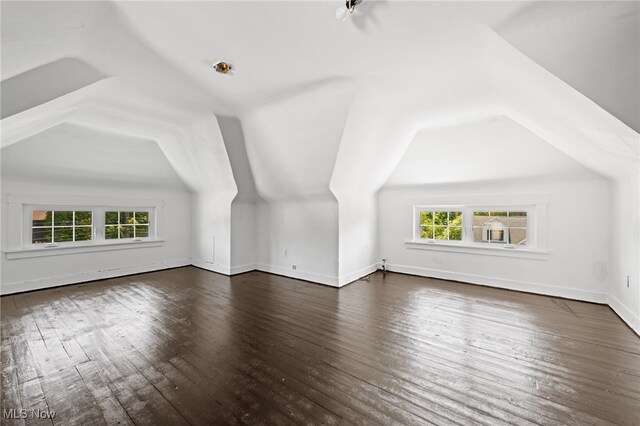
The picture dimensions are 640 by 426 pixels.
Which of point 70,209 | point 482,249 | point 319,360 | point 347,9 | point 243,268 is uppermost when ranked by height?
point 347,9

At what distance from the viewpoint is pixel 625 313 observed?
9.61 feet

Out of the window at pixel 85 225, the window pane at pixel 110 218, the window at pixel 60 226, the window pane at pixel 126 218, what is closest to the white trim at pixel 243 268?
the window at pixel 85 225

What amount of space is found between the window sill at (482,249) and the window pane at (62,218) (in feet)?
19.3

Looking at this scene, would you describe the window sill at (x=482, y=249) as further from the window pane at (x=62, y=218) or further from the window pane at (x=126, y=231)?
the window pane at (x=62, y=218)

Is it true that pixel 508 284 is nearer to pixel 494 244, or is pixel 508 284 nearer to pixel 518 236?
pixel 494 244

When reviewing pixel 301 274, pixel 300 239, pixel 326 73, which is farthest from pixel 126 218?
pixel 326 73

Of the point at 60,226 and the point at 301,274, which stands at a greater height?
the point at 60,226

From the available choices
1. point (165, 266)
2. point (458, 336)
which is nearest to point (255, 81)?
point (458, 336)

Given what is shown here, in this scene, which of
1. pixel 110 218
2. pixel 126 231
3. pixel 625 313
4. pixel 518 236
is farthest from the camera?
pixel 126 231

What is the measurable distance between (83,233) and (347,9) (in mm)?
5473

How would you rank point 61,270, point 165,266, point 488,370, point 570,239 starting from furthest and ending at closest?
point 165,266 → point 61,270 → point 570,239 → point 488,370

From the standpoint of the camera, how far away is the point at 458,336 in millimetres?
2580

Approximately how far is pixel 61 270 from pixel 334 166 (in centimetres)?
464

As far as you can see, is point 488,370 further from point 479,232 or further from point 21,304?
point 21,304
